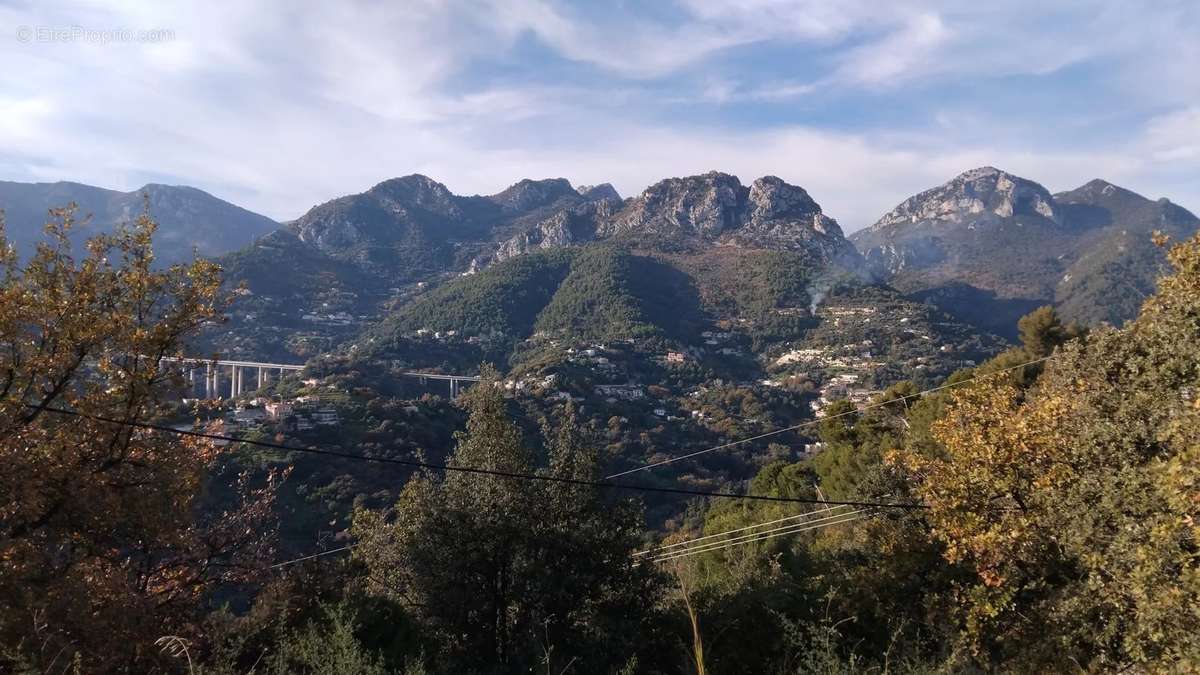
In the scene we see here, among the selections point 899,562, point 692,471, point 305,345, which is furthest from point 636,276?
point 899,562

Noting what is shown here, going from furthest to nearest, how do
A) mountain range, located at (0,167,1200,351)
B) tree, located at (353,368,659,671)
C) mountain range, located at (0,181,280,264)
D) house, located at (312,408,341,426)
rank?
mountain range, located at (0,181,280,264), mountain range, located at (0,167,1200,351), house, located at (312,408,341,426), tree, located at (353,368,659,671)

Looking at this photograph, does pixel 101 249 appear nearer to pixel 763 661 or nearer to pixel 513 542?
pixel 513 542

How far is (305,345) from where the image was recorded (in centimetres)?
8006

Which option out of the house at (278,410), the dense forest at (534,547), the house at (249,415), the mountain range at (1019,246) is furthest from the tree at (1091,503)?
the mountain range at (1019,246)

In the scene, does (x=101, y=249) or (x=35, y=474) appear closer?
(x=35, y=474)

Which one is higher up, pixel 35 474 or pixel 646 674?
pixel 35 474

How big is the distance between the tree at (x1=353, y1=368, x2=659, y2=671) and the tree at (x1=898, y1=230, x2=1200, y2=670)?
4109mm

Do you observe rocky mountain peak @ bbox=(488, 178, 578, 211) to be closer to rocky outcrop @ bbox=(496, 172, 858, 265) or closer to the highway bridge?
rocky outcrop @ bbox=(496, 172, 858, 265)

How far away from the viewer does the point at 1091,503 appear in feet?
21.8

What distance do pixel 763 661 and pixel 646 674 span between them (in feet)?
4.99

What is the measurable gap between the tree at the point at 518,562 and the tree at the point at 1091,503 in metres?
4.11

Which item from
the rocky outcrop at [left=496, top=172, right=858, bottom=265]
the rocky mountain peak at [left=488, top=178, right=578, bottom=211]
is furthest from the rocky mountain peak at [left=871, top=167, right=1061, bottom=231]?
the rocky mountain peak at [left=488, top=178, right=578, bottom=211]

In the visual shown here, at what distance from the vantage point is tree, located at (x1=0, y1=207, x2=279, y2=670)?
5703 mm

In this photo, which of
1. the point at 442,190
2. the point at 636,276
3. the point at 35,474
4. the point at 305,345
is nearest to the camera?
the point at 35,474
